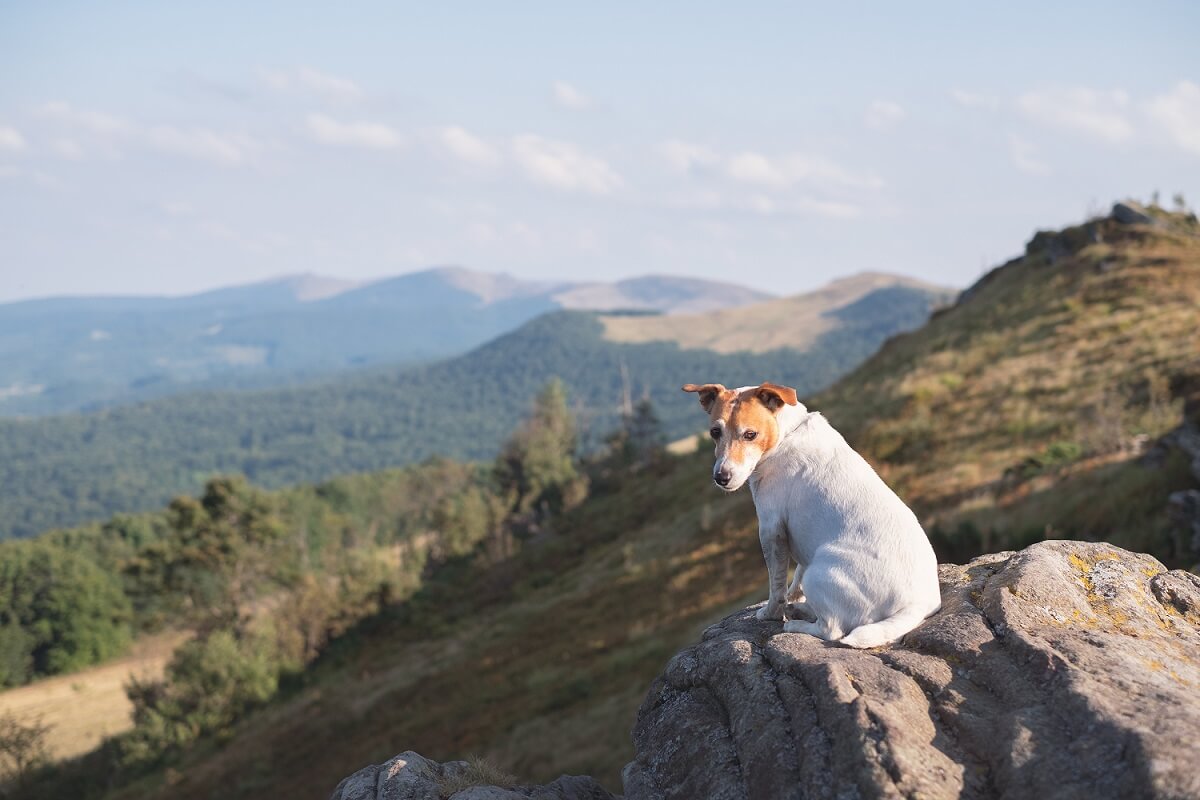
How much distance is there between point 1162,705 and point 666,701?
9.80 feet

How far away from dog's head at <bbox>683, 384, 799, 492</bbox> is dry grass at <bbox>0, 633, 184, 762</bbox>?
50.1 meters

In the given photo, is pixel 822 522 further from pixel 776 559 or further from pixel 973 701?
pixel 973 701

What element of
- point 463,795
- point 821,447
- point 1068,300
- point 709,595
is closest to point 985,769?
point 821,447

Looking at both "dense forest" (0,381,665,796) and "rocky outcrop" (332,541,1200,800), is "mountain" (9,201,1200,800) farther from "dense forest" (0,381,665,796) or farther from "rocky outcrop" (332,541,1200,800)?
"dense forest" (0,381,665,796)

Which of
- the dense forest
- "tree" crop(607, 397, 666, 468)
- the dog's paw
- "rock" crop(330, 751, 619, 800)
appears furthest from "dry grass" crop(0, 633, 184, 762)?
the dog's paw

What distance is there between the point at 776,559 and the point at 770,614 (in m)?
0.65

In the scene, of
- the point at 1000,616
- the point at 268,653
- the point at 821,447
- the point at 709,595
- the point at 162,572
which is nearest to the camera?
the point at 1000,616

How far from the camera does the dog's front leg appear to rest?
5.57 meters

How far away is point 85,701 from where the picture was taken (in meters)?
67.4

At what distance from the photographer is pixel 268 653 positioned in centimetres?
4969

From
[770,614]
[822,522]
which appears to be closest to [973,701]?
[822,522]

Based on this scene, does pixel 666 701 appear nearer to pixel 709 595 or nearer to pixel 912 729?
pixel 912 729

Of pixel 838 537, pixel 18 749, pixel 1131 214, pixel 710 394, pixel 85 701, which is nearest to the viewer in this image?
pixel 838 537

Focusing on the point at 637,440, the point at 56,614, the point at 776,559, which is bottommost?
the point at 56,614
